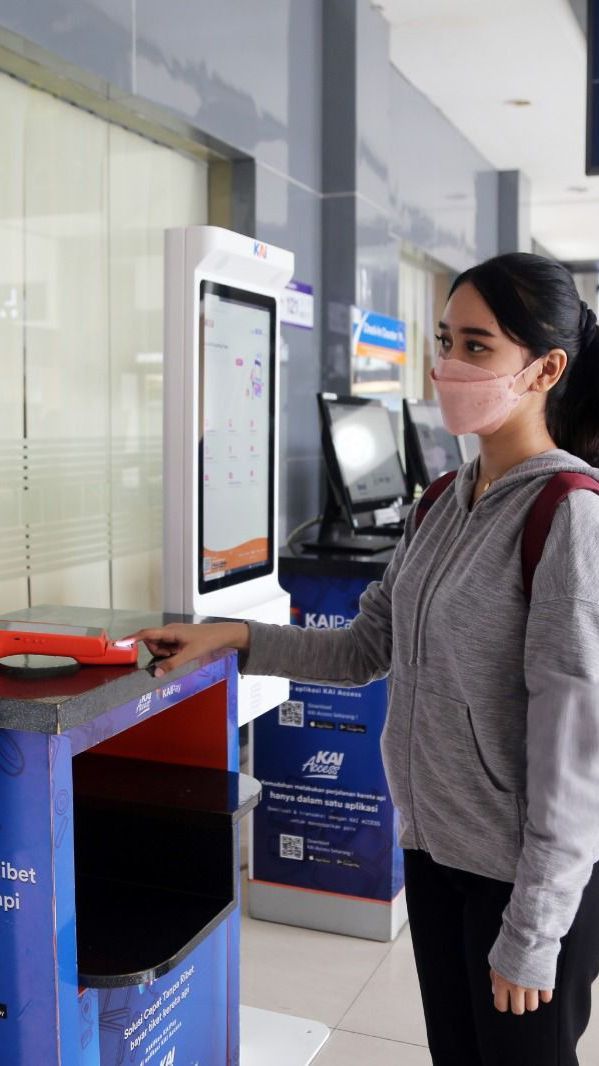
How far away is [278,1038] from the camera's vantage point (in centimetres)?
248

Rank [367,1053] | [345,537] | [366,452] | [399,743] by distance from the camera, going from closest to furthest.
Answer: [399,743] → [367,1053] → [345,537] → [366,452]

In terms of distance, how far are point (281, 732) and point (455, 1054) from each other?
1.58 metres

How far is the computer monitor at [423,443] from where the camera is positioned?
4.32 metres

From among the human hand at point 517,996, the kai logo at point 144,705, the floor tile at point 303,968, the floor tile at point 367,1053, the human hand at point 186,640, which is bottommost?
the floor tile at point 367,1053

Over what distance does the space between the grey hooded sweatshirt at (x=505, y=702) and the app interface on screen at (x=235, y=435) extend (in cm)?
96

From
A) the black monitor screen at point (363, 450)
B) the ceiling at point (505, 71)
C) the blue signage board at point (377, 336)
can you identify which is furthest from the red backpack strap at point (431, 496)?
the ceiling at point (505, 71)

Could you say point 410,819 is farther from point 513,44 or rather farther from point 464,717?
point 513,44

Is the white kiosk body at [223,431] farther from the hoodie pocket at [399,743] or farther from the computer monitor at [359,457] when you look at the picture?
the hoodie pocket at [399,743]

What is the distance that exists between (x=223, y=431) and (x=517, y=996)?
5.22ft

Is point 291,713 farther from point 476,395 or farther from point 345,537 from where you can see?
point 476,395

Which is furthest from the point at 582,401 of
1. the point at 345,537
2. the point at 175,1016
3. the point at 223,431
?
the point at 345,537

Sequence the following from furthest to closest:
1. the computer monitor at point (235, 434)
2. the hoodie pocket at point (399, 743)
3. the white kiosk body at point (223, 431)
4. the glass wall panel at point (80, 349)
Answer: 1. the glass wall panel at point (80, 349)
2. the computer monitor at point (235, 434)
3. the white kiosk body at point (223, 431)
4. the hoodie pocket at point (399, 743)

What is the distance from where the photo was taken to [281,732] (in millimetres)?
3125

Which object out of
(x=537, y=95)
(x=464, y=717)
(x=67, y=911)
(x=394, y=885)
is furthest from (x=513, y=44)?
(x=67, y=911)
